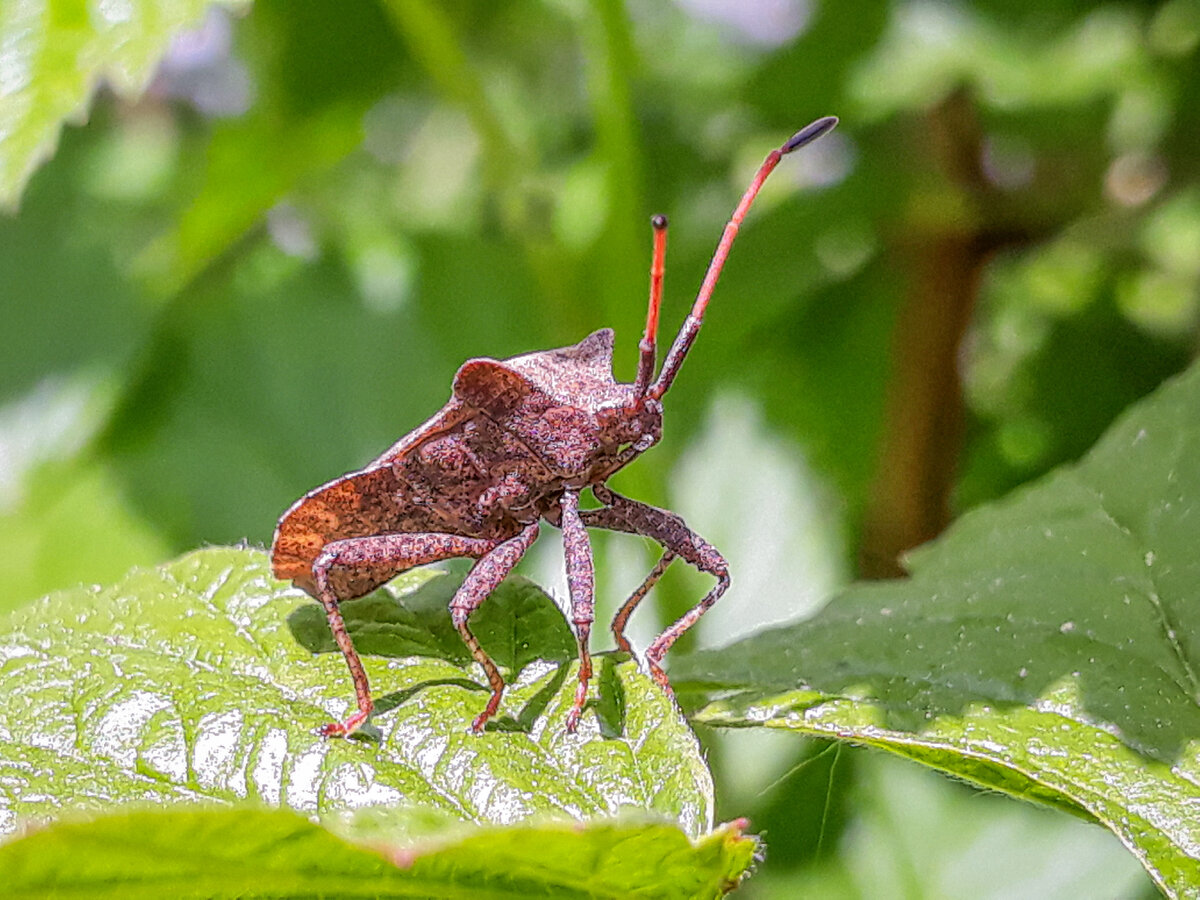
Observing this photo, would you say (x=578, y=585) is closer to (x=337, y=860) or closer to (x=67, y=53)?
(x=337, y=860)

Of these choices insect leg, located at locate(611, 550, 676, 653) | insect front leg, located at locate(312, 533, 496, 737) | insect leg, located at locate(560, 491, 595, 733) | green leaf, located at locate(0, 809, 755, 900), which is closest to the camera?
green leaf, located at locate(0, 809, 755, 900)

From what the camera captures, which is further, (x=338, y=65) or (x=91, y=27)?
(x=338, y=65)

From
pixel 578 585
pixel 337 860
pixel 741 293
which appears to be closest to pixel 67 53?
pixel 578 585

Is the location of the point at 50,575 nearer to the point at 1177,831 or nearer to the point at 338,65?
the point at 338,65

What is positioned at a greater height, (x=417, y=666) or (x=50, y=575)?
(x=50, y=575)

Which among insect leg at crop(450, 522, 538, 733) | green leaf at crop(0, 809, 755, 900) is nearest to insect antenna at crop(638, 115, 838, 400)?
insect leg at crop(450, 522, 538, 733)

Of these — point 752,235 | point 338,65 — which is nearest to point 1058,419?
point 752,235

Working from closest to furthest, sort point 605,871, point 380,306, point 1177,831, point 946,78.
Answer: point 605,871 < point 1177,831 < point 946,78 < point 380,306

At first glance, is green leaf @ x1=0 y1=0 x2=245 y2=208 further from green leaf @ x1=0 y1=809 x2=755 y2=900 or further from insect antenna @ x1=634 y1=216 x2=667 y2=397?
green leaf @ x1=0 y1=809 x2=755 y2=900
